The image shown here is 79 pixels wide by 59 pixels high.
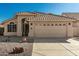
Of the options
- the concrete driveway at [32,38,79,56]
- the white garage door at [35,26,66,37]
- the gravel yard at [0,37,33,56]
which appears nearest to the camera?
the concrete driveway at [32,38,79,56]

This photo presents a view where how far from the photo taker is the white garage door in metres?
21.2

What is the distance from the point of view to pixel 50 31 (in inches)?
837

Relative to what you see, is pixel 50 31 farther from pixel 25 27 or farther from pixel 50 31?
pixel 25 27

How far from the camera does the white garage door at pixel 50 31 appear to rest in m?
21.2

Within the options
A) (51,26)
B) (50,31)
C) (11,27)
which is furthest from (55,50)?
(11,27)

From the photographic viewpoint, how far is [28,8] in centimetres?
2408

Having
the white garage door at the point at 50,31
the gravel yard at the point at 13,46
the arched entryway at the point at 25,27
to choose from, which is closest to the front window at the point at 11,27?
the arched entryway at the point at 25,27

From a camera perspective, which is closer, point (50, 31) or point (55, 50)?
point (55, 50)

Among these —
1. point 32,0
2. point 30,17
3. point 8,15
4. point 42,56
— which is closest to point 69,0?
point 32,0

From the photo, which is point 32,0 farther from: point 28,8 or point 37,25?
point 28,8

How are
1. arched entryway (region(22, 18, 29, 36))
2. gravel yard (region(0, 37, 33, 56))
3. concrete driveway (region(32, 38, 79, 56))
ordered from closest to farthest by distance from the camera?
1. concrete driveway (region(32, 38, 79, 56))
2. gravel yard (region(0, 37, 33, 56))
3. arched entryway (region(22, 18, 29, 36))

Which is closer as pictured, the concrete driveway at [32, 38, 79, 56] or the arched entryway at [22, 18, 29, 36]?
the concrete driveway at [32, 38, 79, 56]

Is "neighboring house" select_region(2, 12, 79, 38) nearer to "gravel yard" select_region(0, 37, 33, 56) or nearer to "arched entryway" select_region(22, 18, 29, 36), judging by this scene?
"arched entryway" select_region(22, 18, 29, 36)

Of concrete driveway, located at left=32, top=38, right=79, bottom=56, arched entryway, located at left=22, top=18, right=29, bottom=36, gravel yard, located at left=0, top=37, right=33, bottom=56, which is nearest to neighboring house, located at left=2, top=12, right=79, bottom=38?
arched entryway, located at left=22, top=18, right=29, bottom=36
